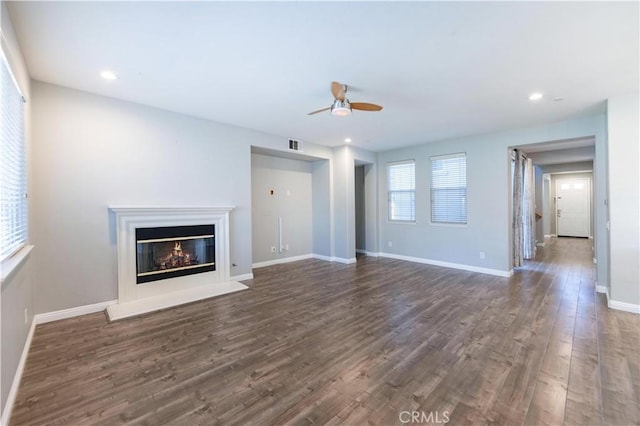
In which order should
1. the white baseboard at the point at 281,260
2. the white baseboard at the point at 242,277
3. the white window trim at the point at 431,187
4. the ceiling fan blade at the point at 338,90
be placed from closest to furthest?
the ceiling fan blade at the point at 338,90
the white baseboard at the point at 242,277
the white window trim at the point at 431,187
the white baseboard at the point at 281,260

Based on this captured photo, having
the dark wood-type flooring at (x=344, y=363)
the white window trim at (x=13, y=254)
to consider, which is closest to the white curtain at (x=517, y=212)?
the dark wood-type flooring at (x=344, y=363)

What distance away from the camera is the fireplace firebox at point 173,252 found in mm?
3904

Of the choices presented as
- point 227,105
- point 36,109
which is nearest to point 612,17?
point 227,105

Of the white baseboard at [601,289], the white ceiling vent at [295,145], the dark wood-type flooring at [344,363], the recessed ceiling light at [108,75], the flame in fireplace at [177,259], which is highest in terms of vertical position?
the recessed ceiling light at [108,75]

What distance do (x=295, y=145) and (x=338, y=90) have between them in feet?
9.56

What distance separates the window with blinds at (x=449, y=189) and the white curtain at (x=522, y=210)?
115 cm

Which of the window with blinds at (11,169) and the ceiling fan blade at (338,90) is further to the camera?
the ceiling fan blade at (338,90)

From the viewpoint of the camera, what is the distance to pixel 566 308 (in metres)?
3.60

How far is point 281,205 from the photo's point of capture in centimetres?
652

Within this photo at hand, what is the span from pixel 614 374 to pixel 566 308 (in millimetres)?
1637

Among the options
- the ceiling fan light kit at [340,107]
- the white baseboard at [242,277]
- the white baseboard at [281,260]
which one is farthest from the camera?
the white baseboard at [281,260]

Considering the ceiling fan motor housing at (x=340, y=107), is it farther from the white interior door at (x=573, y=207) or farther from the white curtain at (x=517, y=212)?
the white interior door at (x=573, y=207)

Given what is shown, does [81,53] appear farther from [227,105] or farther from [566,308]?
[566,308]

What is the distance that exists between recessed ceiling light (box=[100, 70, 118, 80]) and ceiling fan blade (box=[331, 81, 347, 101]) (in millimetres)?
2319
